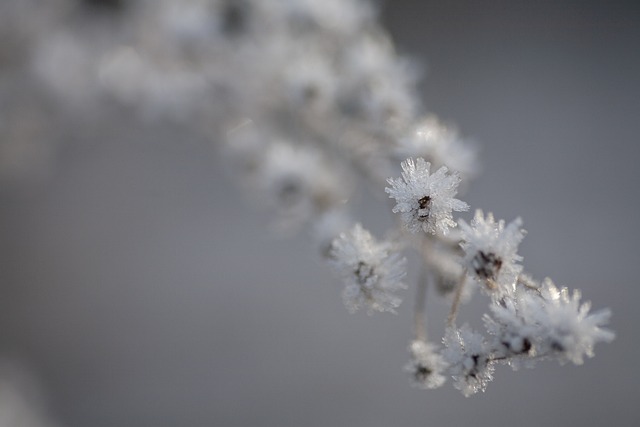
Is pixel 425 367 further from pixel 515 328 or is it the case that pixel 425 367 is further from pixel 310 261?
pixel 310 261

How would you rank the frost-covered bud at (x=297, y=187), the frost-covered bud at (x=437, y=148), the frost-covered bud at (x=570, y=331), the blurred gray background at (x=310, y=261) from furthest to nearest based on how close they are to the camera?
the blurred gray background at (x=310, y=261), the frost-covered bud at (x=297, y=187), the frost-covered bud at (x=437, y=148), the frost-covered bud at (x=570, y=331)

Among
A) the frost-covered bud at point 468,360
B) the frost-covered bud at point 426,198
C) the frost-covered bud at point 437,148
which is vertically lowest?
the frost-covered bud at point 468,360

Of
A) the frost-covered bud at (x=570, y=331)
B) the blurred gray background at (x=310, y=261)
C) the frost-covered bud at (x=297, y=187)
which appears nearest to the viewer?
the frost-covered bud at (x=570, y=331)

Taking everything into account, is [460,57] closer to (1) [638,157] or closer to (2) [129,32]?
(1) [638,157]

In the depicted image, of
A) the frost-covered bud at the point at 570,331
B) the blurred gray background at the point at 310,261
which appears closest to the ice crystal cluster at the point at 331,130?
the frost-covered bud at the point at 570,331

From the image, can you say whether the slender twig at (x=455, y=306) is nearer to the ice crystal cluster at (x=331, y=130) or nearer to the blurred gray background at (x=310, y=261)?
the ice crystal cluster at (x=331, y=130)

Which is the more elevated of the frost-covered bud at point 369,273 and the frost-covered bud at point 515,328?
the frost-covered bud at point 369,273

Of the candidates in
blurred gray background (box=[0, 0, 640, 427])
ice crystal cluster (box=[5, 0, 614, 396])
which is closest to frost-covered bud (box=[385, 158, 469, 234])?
ice crystal cluster (box=[5, 0, 614, 396])

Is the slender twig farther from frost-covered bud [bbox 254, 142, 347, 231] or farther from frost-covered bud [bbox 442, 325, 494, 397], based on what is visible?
frost-covered bud [bbox 254, 142, 347, 231]
